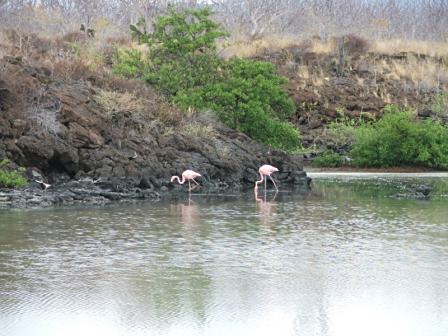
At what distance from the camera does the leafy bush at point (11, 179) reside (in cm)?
2334

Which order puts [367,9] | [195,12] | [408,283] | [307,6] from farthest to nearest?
[367,9], [307,6], [195,12], [408,283]

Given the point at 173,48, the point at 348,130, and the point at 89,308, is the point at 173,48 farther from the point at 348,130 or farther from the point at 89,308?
the point at 89,308

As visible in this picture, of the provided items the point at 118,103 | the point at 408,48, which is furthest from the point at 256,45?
the point at 118,103

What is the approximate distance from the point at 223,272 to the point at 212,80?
82.3ft

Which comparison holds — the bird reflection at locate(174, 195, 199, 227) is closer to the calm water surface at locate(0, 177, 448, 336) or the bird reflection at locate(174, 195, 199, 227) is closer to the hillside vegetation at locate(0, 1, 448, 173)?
the calm water surface at locate(0, 177, 448, 336)

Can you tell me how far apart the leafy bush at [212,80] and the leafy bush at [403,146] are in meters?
3.95

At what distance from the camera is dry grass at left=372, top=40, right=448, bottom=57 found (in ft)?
209

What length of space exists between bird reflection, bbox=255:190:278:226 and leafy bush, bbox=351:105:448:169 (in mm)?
13441

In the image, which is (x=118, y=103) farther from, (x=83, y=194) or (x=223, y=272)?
(x=223, y=272)

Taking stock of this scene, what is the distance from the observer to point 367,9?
115 m

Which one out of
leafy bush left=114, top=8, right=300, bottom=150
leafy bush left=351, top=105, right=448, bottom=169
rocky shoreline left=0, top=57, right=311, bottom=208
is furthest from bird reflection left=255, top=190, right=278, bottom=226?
leafy bush left=351, top=105, right=448, bottom=169

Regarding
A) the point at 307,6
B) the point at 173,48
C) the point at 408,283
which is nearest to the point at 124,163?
the point at 173,48

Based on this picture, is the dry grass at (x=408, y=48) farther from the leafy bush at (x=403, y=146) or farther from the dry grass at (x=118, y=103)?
the dry grass at (x=118, y=103)

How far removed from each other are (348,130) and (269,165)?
17087 mm
